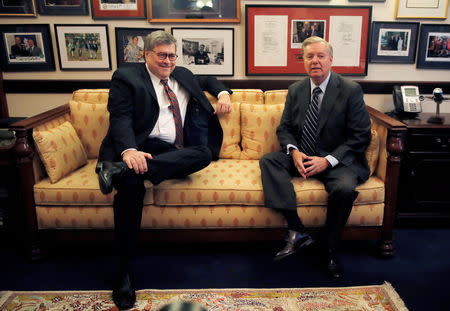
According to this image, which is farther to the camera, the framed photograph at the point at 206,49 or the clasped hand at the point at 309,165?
the framed photograph at the point at 206,49

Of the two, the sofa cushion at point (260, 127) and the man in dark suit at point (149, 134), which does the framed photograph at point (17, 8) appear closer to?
the man in dark suit at point (149, 134)

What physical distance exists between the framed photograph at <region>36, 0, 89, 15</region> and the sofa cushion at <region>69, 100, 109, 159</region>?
26.8 inches

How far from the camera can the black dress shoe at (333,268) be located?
1800 mm

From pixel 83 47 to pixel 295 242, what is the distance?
6.26 ft

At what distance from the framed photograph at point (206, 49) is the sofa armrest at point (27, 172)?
1.05m

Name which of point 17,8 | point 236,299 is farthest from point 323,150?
point 17,8

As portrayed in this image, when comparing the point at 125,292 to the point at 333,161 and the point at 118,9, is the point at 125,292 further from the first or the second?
the point at 118,9

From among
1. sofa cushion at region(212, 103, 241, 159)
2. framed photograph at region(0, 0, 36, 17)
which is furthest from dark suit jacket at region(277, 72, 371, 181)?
framed photograph at region(0, 0, 36, 17)

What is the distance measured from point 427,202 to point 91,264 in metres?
1.99

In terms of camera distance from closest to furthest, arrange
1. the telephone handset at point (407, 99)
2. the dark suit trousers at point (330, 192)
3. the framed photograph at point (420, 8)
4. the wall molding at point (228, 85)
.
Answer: the dark suit trousers at point (330, 192)
the telephone handset at point (407, 99)
the framed photograph at point (420, 8)
the wall molding at point (228, 85)

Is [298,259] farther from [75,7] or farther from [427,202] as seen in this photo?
[75,7]

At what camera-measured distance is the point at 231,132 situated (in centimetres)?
234

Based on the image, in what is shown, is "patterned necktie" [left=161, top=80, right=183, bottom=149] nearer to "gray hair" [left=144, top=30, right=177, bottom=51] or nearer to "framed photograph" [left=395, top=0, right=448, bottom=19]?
"gray hair" [left=144, top=30, right=177, bottom=51]

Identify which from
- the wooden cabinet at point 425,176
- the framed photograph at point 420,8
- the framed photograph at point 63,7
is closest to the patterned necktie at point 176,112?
the framed photograph at point 63,7
